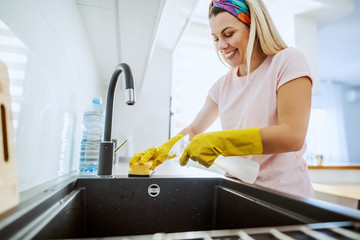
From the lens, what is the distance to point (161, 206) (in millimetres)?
721

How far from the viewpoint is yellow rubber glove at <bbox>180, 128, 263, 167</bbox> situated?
0.74 meters

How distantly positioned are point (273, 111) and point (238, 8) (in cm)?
48

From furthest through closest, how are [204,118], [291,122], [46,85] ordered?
[204,118] < [291,122] < [46,85]

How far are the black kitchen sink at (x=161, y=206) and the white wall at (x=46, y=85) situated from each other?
0.12 meters

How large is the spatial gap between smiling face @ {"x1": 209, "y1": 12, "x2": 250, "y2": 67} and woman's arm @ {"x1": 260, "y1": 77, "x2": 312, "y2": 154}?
331 millimetres

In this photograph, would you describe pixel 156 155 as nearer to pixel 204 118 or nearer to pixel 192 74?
pixel 204 118

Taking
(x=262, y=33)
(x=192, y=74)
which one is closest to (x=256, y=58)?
(x=262, y=33)

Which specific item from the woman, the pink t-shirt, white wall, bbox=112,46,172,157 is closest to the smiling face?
the woman

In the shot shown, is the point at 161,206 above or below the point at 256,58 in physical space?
below

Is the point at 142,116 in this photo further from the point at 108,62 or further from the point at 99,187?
the point at 99,187

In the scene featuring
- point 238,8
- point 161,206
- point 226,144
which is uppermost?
point 238,8

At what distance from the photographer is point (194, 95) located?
3031 mm

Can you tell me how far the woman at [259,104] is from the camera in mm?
747

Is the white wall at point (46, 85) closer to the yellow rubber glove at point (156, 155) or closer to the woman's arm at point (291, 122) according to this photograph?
the yellow rubber glove at point (156, 155)
